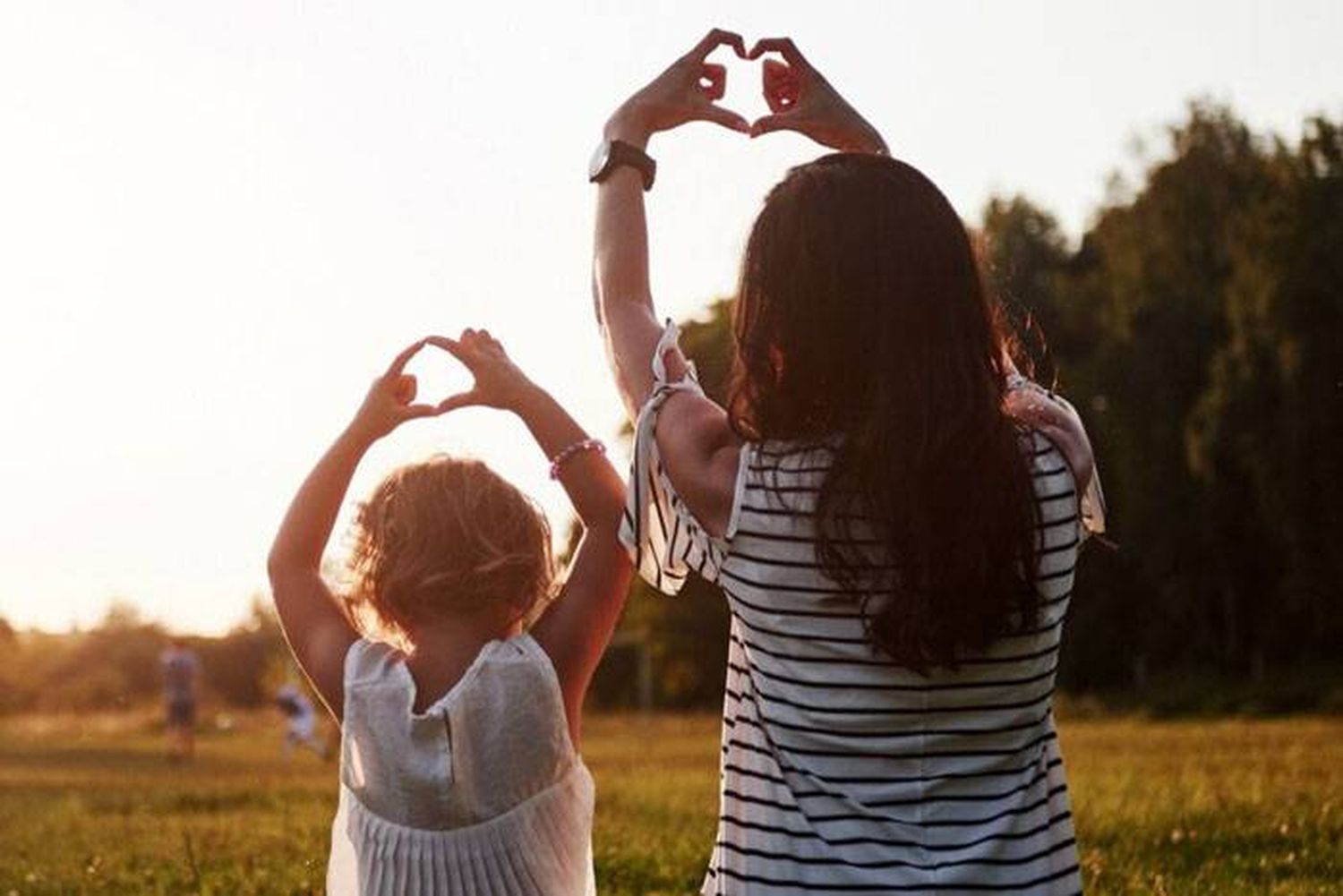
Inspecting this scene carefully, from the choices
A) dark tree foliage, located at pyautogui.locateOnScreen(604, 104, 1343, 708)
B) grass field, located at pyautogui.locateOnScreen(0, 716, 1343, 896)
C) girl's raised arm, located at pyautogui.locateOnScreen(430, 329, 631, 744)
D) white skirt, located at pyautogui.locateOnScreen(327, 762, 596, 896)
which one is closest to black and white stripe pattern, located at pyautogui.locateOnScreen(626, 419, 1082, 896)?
girl's raised arm, located at pyautogui.locateOnScreen(430, 329, 631, 744)

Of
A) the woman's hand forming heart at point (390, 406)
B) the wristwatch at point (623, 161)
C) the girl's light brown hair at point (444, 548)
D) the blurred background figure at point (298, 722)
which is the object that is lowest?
the blurred background figure at point (298, 722)

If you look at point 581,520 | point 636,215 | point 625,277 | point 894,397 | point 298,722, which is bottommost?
point 298,722

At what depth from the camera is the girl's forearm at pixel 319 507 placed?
12.0 ft

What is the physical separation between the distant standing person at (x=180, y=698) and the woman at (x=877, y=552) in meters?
27.7

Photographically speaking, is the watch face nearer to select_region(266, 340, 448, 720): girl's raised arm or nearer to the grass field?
select_region(266, 340, 448, 720): girl's raised arm

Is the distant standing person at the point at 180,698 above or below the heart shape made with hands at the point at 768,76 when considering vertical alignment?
below

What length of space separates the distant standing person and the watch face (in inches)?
1073

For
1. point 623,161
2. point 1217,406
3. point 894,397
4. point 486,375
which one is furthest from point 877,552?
point 1217,406

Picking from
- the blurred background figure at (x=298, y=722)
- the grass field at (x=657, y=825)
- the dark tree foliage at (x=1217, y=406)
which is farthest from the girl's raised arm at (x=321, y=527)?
the dark tree foliage at (x=1217, y=406)

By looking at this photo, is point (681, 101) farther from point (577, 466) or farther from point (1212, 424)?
point (1212, 424)

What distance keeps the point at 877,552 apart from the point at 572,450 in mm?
818

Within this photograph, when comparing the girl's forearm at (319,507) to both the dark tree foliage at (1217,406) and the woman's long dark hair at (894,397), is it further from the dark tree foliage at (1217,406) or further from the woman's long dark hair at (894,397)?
the dark tree foliage at (1217,406)

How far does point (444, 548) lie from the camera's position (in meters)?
3.43

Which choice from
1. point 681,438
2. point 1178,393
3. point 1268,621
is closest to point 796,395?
point 681,438
